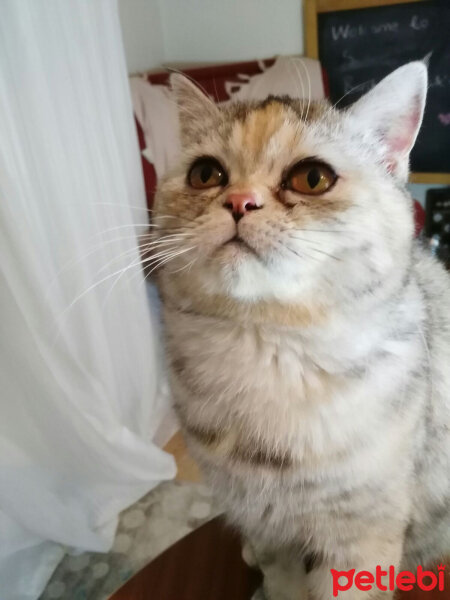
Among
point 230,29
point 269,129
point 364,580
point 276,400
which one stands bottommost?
point 364,580

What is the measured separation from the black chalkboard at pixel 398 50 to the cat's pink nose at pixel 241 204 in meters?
1.48

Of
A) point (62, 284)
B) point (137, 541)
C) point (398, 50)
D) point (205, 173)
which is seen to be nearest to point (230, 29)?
point (398, 50)

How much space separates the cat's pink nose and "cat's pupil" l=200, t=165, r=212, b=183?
121 millimetres

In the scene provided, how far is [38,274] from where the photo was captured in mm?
1014

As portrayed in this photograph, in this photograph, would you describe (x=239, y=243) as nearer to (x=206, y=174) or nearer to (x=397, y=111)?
(x=206, y=174)

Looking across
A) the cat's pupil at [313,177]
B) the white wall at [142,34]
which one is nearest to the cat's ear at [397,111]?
the cat's pupil at [313,177]

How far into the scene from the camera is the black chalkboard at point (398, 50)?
70.1 inches

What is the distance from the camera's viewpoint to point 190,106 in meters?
0.72

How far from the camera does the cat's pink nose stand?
0.50 metres

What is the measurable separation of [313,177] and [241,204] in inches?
4.1

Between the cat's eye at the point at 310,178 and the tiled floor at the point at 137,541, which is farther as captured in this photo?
the tiled floor at the point at 137,541

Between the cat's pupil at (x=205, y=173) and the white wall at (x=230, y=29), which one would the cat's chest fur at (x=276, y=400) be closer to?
the cat's pupil at (x=205, y=173)

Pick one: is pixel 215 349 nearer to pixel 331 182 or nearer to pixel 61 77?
→ pixel 331 182

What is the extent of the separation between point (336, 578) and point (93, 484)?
Result: 2.92 feet
